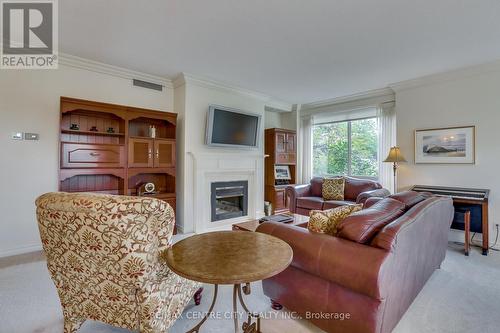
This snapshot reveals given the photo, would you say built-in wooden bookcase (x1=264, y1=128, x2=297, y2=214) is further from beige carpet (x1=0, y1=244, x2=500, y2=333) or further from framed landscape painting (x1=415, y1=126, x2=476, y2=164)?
beige carpet (x1=0, y1=244, x2=500, y2=333)

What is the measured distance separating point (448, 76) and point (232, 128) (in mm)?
3465

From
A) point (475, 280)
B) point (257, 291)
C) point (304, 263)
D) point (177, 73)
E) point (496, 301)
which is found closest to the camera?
point (304, 263)

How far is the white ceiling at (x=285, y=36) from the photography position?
7.20 feet

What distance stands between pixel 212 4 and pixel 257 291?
2617mm

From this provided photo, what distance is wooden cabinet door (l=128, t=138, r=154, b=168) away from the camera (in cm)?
350

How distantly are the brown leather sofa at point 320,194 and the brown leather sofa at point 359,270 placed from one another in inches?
87.0

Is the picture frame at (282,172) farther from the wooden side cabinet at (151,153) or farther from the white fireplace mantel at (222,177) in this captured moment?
the wooden side cabinet at (151,153)

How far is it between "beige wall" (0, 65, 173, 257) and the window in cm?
461

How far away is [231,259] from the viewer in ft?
4.16

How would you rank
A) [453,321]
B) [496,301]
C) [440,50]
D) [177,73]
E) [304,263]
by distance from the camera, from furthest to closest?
[177,73]
[440,50]
[496,301]
[453,321]
[304,263]

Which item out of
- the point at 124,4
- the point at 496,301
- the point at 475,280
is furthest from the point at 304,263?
the point at 124,4

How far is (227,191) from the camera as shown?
176 inches

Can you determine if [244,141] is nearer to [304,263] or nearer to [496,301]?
[304,263]

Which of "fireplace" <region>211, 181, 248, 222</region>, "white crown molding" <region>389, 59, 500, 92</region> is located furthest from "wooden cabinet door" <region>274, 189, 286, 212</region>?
"white crown molding" <region>389, 59, 500, 92</region>
